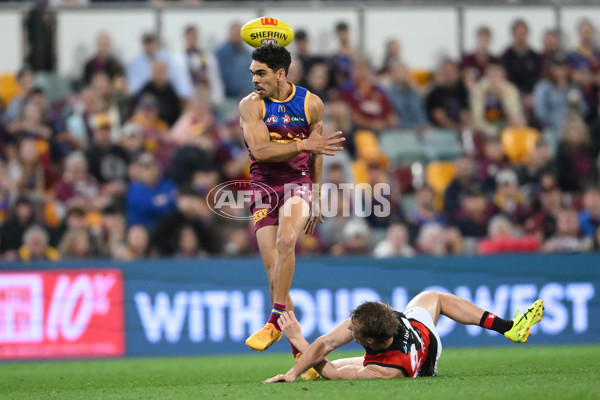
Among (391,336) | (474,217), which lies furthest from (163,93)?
(391,336)

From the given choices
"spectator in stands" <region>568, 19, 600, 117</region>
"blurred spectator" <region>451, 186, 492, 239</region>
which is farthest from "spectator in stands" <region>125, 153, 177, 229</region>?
"spectator in stands" <region>568, 19, 600, 117</region>

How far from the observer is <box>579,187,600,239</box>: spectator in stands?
14383mm

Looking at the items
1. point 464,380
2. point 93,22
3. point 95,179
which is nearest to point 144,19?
point 93,22

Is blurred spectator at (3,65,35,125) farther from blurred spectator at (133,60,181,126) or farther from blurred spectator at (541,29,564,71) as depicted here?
blurred spectator at (541,29,564,71)

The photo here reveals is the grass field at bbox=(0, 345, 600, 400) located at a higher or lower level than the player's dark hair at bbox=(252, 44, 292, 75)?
lower

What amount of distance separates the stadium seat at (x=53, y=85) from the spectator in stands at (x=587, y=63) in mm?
8643

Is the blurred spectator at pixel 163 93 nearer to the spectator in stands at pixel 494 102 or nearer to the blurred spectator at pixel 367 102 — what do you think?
the blurred spectator at pixel 367 102

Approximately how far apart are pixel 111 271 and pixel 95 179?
7.19 feet

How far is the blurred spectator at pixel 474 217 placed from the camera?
14266 mm

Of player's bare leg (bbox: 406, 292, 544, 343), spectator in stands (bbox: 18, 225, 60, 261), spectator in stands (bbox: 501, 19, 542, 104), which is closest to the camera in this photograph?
player's bare leg (bbox: 406, 292, 544, 343)

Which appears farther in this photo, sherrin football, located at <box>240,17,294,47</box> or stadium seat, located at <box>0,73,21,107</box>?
stadium seat, located at <box>0,73,21,107</box>

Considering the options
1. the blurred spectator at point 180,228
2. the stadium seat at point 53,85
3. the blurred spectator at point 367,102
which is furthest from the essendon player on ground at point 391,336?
the stadium seat at point 53,85

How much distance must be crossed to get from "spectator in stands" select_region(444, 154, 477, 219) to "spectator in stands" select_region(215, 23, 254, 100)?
146 inches

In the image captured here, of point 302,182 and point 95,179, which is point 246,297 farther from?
point 302,182
